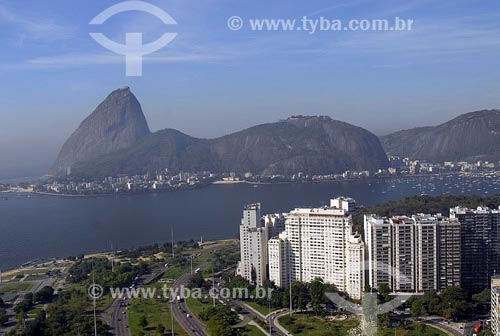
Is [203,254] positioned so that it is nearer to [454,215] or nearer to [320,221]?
[320,221]

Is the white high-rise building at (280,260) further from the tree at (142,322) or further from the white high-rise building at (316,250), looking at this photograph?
the tree at (142,322)

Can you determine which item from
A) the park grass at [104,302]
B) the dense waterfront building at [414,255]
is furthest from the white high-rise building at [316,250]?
the park grass at [104,302]

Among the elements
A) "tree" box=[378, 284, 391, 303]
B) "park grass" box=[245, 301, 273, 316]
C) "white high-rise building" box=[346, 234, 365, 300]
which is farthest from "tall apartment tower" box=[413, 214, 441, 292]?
"park grass" box=[245, 301, 273, 316]

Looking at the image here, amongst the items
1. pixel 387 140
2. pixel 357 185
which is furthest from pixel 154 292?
pixel 387 140

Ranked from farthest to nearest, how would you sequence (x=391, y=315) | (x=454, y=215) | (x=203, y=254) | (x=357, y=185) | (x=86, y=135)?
(x=86, y=135) → (x=357, y=185) → (x=203, y=254) → (x=454, y=215) → (x=391, y=315)

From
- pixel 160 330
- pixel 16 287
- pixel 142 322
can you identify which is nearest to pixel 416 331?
pixel 160 330

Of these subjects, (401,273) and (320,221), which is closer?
(401,273)

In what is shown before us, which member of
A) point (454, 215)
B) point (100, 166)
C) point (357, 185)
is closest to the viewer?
point (454, 215)
